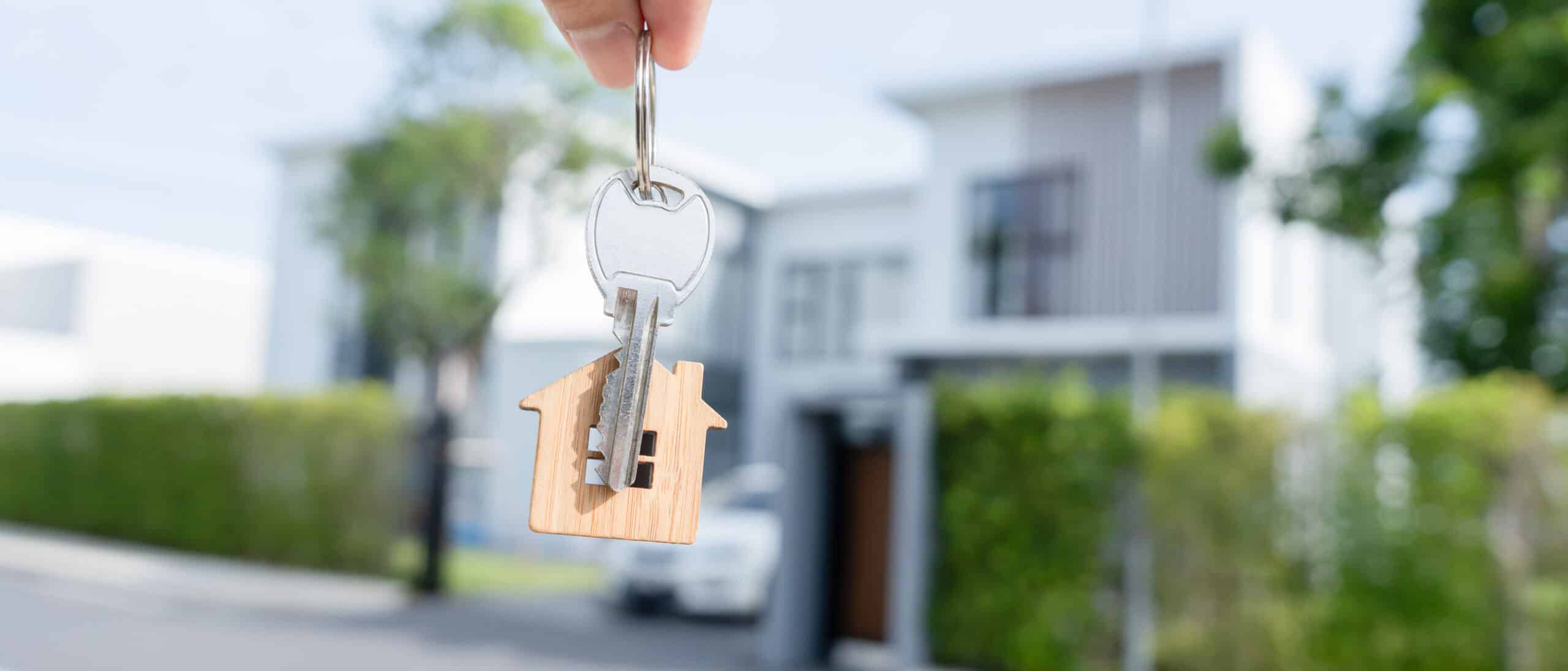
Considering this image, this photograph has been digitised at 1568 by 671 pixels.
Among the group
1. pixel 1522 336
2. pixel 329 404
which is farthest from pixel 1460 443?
pixel 329 404

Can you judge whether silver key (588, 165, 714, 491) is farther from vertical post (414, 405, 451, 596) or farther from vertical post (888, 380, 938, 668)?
vertical post (414, 405, 451, 596)

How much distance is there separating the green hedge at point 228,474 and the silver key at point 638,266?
50.5ft

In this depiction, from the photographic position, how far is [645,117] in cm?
79

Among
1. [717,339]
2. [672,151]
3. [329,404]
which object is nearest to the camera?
[329,404]

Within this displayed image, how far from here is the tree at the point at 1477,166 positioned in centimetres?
858

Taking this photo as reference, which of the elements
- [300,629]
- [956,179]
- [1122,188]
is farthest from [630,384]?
[956,179]

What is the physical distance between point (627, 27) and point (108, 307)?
120ft

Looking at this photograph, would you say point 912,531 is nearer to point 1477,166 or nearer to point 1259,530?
point 1259,530

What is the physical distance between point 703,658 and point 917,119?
1086 cm

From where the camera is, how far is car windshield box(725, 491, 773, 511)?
13.0 meters

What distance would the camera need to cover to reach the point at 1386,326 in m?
14.7

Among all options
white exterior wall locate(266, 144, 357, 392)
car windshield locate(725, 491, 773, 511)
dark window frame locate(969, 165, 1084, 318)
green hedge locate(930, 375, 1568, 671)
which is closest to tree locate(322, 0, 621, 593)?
car windshield locate(725, 491, 773, 511)

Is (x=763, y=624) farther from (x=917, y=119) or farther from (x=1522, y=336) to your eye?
(x=917, y=119)

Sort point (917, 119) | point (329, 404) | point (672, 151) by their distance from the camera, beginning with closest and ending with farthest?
point (329, 404) → point (917, 119) → point (672, 151)
